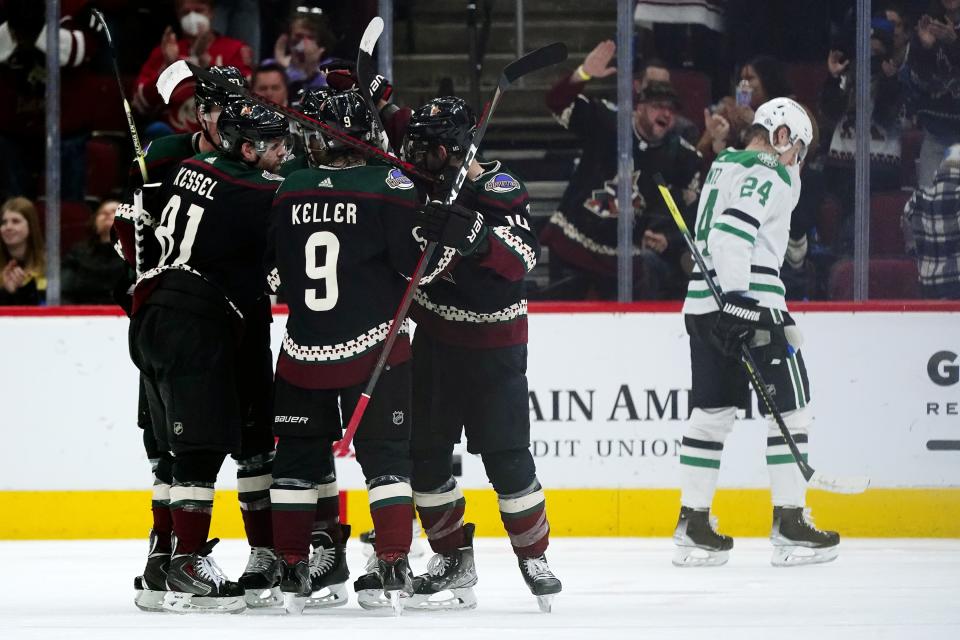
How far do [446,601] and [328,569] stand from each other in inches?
12.2

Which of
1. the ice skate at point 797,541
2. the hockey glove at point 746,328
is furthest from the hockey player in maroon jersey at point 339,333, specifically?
the ice skate at point 797,541

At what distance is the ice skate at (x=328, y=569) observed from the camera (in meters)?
4.37

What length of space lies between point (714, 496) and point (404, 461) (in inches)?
82.4

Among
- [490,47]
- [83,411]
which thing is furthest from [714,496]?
[83,411]

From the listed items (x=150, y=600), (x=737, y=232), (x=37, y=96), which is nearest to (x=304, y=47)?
(x=37, y=96)

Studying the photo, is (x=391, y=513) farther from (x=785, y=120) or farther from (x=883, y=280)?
(x=883, y=280)

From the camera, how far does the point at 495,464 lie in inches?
171

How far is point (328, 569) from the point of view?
439 cm

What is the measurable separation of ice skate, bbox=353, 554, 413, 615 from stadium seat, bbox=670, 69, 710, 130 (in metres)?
2.55

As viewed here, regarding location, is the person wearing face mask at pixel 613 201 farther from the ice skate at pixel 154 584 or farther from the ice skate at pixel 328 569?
the ice skate at pixel 154 584

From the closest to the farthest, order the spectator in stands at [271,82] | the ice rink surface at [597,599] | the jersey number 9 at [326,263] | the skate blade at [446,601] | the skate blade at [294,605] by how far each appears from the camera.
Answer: the ice rink surface at [597,599] < the jersey number 9 at [326,263] < the skate blade at [294,605] < the skate blade at [446,601] < the spectator in stands at [271,82]

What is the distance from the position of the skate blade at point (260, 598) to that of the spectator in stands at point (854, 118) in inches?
110

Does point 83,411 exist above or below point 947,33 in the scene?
below

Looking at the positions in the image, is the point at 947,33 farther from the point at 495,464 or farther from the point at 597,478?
the point at 495,464
